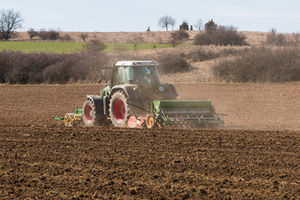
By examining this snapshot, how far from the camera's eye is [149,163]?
7.90m

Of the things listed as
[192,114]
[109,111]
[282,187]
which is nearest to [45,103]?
[109,111]

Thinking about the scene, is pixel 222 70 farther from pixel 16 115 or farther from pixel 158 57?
pixel 16 115

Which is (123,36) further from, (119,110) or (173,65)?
(119,110)

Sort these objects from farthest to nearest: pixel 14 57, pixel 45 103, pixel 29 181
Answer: pixel 14 57, pixel 45 103, pixel 29 181

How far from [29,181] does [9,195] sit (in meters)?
0.71

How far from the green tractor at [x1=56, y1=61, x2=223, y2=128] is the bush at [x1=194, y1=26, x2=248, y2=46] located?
37705 millimetres

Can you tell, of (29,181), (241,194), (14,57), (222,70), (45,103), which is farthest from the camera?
(14,57)

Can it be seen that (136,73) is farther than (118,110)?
No

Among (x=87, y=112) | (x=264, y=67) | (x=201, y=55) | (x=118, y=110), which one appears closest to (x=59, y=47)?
(x=201, y=55)

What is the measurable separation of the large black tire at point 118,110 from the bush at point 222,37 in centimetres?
3807

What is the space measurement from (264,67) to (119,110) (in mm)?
17830

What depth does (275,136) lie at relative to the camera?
1088 cm

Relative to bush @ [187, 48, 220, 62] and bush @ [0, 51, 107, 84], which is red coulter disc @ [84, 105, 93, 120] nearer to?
bush @ [0, 51, 107, 84]

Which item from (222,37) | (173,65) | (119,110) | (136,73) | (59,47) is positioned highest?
(222,37)
